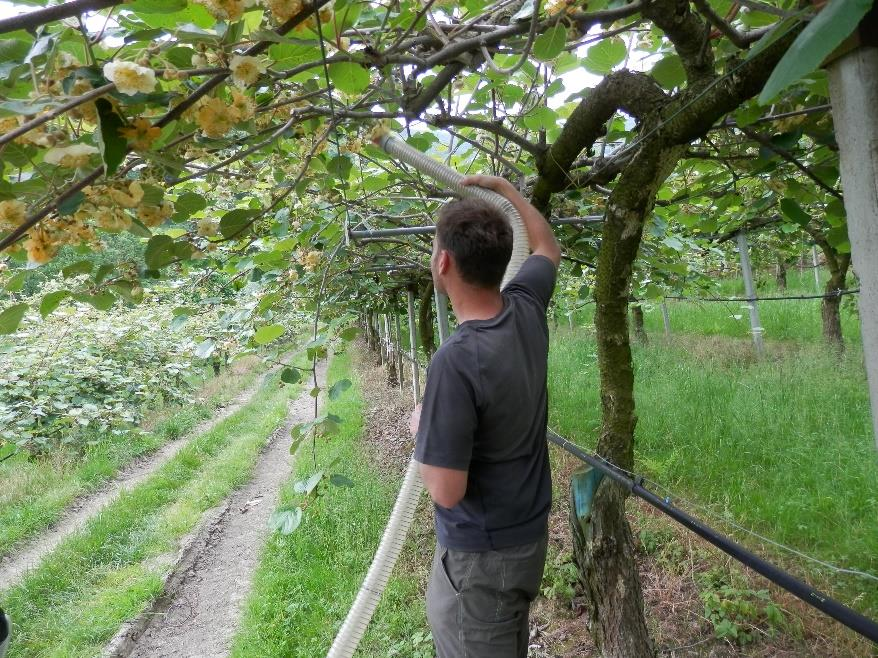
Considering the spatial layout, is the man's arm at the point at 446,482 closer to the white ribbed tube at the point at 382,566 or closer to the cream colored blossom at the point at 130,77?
the white ribbed tube at the point at 382,566

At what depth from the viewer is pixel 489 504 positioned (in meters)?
1.48

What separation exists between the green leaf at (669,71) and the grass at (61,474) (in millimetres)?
7213

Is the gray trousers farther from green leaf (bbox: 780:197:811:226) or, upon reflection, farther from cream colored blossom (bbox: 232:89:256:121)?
green leaf (bbox: 780:197:811:226)

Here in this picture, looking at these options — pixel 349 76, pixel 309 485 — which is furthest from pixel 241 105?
pixel 309 485

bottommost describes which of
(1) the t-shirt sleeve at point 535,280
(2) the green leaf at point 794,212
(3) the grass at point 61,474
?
(3) the grass at point 61,474

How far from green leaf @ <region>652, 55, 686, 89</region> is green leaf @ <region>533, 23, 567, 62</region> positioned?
1.74 feet

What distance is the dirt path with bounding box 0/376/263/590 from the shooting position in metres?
5.38

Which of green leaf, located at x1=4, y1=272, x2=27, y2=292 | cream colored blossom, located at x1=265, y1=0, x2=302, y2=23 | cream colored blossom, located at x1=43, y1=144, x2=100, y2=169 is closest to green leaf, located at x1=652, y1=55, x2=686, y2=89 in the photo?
cream colored blossom, located at x1=265, y1=0, x2=302, y2=23

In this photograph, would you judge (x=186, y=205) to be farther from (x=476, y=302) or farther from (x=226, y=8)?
(x=476, y=302)

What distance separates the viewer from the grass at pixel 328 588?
3430 mm

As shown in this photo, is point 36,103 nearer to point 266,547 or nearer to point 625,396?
point 625,396

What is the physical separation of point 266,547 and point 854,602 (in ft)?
15.2

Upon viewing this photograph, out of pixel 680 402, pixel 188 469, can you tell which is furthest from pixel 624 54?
pixel 188 469

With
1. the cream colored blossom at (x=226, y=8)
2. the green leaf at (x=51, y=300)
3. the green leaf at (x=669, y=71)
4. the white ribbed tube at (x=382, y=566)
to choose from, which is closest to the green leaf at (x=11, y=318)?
the green leaf at (x=51, y=300)
